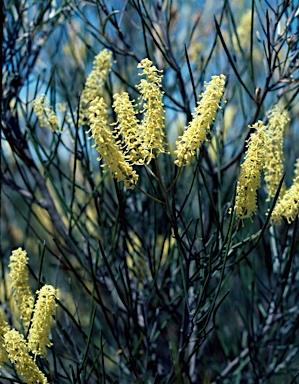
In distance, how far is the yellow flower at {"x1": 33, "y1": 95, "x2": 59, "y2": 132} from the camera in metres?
1.14

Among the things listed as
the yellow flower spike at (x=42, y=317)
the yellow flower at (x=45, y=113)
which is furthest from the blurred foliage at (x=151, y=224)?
the yellow flower spike at (x=42, y=317)

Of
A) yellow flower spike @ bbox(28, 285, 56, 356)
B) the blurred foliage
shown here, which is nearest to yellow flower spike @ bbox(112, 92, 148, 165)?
the blurred foliage

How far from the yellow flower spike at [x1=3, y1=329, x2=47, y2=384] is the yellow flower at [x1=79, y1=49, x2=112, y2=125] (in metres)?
0.54

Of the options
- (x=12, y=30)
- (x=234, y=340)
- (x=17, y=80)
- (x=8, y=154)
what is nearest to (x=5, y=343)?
(x=17, y=80)

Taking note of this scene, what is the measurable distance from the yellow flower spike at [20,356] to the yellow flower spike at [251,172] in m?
0.38

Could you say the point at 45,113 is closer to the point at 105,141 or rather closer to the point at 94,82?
the point at 94,82

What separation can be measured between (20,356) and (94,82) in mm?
643

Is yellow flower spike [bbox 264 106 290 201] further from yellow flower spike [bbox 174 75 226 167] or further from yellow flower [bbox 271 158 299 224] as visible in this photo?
yellow flower spike [bbox 174 75 226 167]

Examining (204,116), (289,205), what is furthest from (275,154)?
(204,116)

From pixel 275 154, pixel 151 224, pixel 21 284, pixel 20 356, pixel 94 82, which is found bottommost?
pixel 20 356

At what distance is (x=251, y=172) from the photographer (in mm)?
800

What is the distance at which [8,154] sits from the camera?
2.93 metres

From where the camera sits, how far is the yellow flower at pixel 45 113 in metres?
1.14

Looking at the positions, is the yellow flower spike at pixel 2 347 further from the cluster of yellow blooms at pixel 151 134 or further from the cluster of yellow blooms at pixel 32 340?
the cluster of yellow blooms at pixel 151 134
